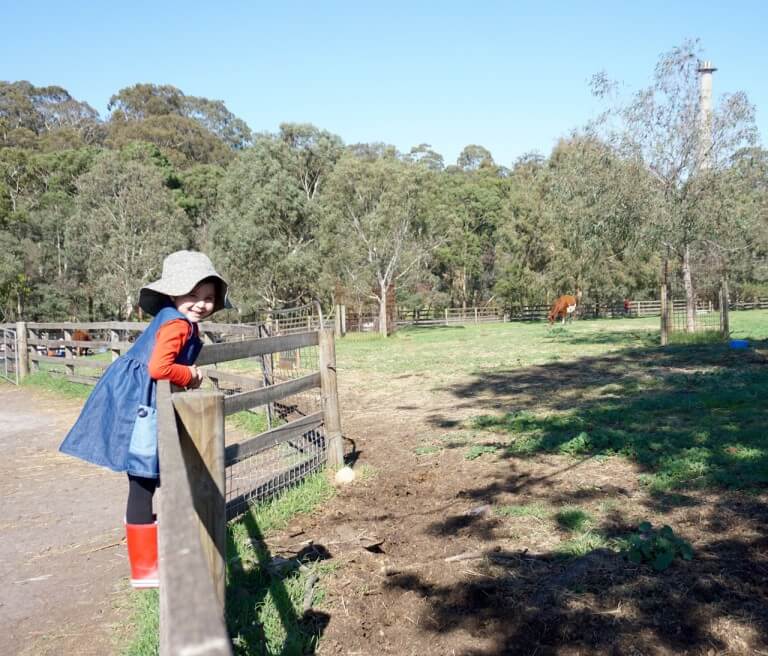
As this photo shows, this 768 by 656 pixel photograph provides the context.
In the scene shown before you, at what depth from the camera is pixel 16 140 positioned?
6550cm

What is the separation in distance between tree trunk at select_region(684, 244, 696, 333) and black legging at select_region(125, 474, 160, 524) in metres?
17.5

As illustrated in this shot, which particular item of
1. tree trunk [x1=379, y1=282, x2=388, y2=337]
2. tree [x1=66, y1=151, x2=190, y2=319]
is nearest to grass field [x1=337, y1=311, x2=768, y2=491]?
tree trunk [x1=379, y1=282, x2=388, y2=337]

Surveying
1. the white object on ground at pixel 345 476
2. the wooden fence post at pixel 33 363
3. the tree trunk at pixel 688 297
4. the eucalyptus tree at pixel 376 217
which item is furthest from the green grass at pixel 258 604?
the eucalyptus tree at pixel 376 217

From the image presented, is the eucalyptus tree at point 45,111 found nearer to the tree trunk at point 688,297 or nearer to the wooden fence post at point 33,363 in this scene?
the wooden fence post at point 33,363

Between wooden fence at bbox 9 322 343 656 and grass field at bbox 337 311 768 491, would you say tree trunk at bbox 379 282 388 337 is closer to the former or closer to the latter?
grass field at bbox 337 311 768 491

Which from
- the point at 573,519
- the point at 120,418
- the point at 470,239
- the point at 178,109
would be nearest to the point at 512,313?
the point at 470,239

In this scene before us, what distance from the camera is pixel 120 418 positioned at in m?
3.16

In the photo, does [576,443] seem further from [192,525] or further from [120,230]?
[120,230]

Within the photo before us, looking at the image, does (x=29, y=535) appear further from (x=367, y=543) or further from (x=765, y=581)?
(x=765, y=581)

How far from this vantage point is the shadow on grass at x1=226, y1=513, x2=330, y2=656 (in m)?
3.13

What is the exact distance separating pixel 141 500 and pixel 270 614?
34.5 inches

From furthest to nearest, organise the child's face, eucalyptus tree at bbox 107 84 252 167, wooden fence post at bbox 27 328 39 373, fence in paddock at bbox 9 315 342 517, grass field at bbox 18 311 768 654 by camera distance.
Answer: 1. eucalyptus tree at bbox 107 84 252 167
2. wooden fence post at bbox 27 328 39 373
3. fence in paddock at bbox 9 315 342 517
4. grass field at bbox 18 311 768 654
5. the child's face

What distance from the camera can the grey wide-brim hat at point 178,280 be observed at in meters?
3.30

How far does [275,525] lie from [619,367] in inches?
378
